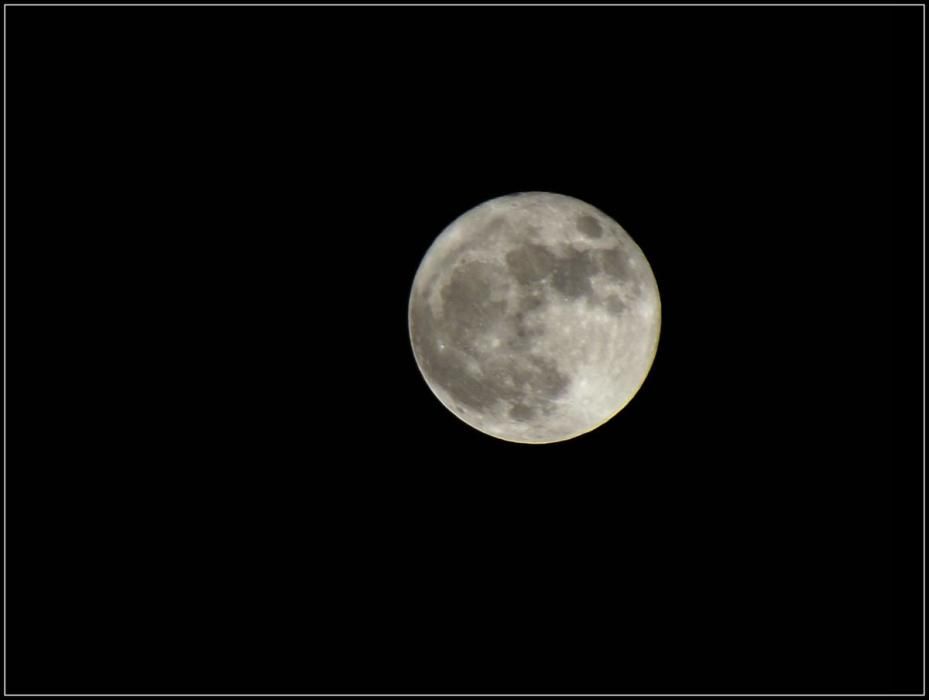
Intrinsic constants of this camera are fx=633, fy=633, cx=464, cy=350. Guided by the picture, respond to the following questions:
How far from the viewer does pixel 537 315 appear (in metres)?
4.66

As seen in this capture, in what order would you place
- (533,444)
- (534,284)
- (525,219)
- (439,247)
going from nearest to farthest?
(534,284) < (525,219) < (439,247) < (533,444)

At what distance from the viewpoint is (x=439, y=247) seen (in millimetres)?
5336

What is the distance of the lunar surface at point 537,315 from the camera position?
185 inches

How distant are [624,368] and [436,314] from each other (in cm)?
156

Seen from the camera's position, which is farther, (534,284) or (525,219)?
(525,219)

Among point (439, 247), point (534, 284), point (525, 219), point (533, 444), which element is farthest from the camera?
point (533, 444)

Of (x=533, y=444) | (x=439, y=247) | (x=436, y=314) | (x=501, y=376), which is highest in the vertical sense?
(x=439, y=247)

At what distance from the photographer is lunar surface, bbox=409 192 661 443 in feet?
15.5

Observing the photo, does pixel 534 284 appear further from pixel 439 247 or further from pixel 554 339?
pixel 439 247

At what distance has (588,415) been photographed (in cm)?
516

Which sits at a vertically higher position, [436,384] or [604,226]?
[604,226]

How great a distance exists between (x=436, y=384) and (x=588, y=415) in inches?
51.3

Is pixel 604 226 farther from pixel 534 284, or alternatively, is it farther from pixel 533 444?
pixel 533 444

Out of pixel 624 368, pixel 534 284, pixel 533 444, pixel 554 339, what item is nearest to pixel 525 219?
pixel 534 284
